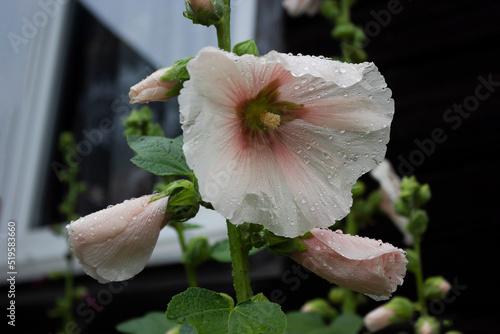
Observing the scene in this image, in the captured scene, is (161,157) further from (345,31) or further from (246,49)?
(345,31)

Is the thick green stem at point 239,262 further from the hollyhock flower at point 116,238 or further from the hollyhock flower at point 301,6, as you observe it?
the hollyhock flower at point 301,6

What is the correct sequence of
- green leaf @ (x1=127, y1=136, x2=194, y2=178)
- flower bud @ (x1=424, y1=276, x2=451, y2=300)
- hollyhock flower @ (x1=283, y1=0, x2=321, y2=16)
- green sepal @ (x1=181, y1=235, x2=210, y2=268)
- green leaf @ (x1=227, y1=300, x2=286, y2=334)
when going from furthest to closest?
hollyhock flower @ (x1=283, y1=0, x2=321, y2=16) < flower bud @ (x1=424, y1=276, x2=451, y2=300) < green sepal @ (x1=181, y1=235, x2=210, y2=268) < green leaf @ (x1=127, y1=136, x2=194, y2=178) < green leaf @ (x1=227, y1=300, x2=286, y2=334)

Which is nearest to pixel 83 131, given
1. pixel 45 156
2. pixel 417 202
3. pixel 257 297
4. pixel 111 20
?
pixel 45 156

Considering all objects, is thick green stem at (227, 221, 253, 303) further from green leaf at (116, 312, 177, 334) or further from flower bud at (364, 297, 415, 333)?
flower bud at (364, 297, 415, 333)

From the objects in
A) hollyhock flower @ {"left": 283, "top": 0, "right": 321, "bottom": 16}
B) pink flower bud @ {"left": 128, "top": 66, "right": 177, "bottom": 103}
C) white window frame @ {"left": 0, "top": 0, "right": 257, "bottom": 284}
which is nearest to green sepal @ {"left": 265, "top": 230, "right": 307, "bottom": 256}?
pink flower bud @ {"left": 128, "top": 66, "right": 177, "bottom": 103}

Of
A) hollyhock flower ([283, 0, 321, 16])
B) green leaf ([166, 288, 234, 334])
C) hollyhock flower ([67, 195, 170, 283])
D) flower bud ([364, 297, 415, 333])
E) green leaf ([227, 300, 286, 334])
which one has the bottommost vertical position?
flower bud ([364, 297, 415, 333])
